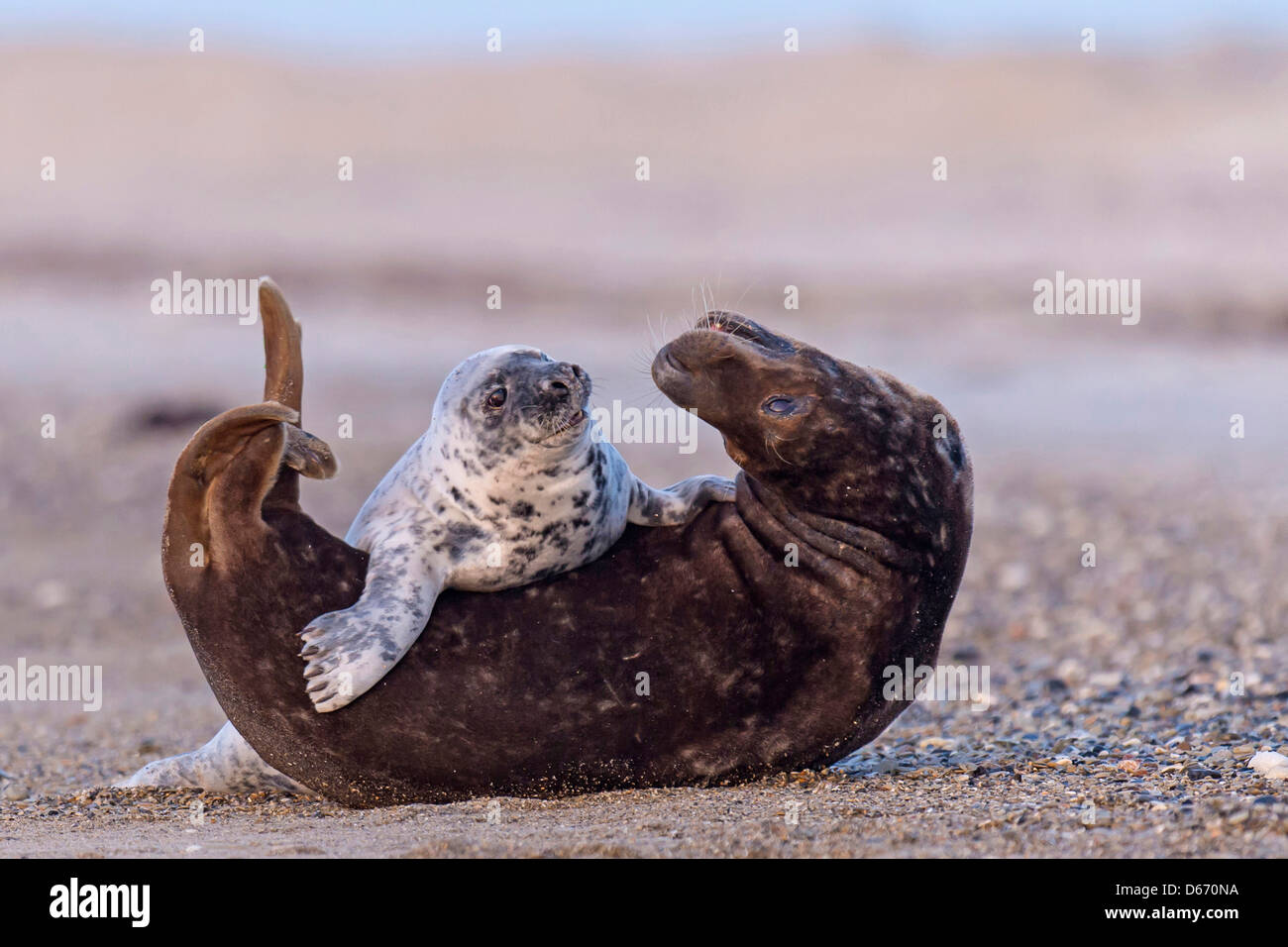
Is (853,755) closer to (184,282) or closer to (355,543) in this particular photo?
(355,543)

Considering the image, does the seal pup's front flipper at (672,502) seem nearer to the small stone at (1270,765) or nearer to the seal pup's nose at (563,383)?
the seal pup's nose at (563,383)

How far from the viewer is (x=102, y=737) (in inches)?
292

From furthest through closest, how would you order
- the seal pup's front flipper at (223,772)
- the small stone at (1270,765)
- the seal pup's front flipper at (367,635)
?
1. the seal pup's front flipper at (223,772)
2. the small stone at (1270,765)
3. the seal pup's front flipper at (367,635)

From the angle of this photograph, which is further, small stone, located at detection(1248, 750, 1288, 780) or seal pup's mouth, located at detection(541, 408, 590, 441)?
small stone, located at detection(1248, 750, 1288, 780)

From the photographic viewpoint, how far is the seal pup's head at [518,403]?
473 cm

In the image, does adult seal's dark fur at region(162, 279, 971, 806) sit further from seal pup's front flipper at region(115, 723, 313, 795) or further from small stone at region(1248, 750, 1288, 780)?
small stone at region(1248, 750, 1288, 780)

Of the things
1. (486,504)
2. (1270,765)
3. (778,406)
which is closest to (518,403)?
(486,504)

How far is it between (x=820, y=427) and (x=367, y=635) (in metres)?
1.57

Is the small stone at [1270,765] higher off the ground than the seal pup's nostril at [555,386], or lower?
lower

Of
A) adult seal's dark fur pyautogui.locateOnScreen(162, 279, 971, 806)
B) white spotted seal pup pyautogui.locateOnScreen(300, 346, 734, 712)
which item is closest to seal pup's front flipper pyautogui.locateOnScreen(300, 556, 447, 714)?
white spotted seal pup pyautogui.locateOnScreen(300, 346, 734, 712)

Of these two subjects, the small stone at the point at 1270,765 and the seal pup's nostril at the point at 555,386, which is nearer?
the seal pup's nostril at the point at 555,386

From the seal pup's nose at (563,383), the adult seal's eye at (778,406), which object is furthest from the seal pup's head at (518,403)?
the adult seal's eye at (778,406)

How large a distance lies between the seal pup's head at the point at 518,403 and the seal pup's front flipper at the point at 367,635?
1.60ft

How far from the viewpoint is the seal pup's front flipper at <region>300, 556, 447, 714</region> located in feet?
14.9
